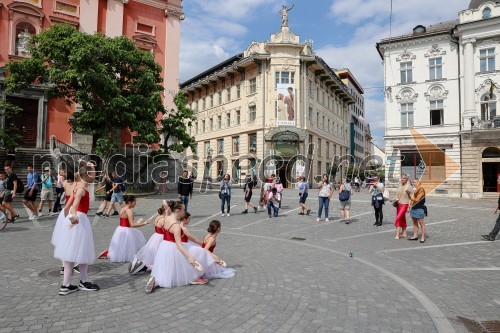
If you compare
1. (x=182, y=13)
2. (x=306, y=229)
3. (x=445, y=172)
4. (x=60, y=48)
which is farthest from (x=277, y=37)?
(x=306, y=229)

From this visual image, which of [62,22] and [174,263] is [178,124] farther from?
[174,263]

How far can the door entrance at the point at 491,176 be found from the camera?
28147mm

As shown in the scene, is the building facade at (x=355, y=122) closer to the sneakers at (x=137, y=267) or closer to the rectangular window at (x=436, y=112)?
the rectangular window at (x=436, y=112)

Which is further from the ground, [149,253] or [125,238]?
[125,238]

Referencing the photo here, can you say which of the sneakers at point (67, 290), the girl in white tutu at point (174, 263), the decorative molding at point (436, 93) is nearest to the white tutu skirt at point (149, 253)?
the girl in white tutu at point (174, 263)

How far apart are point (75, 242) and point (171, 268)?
1.46 metres

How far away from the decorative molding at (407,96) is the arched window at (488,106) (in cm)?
538

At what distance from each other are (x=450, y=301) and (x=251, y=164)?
36.1 meters

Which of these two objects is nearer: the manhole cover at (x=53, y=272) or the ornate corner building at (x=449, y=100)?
the manhole cover at (x=53, y=272)

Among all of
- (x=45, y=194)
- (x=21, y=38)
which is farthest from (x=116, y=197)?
(x=21, y=38)

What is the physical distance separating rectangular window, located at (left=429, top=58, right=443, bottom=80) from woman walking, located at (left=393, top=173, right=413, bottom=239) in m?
25.9

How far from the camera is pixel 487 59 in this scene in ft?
95.0

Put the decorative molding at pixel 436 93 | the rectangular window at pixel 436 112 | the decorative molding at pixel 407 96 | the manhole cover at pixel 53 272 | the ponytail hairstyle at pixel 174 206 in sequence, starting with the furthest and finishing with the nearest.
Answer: the decorative molding at pixel 407 96, the rectangular window at pixel 436 112, the decorative molding at pixel 436 93, the manhole cover at pixel 53 272, the ponytail hairstyle at pixel 174 206

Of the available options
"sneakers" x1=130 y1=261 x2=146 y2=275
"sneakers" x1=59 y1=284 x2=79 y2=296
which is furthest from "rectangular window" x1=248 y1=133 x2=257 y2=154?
"sneakers" x1=59 y1=284 x2=79 y2=296
